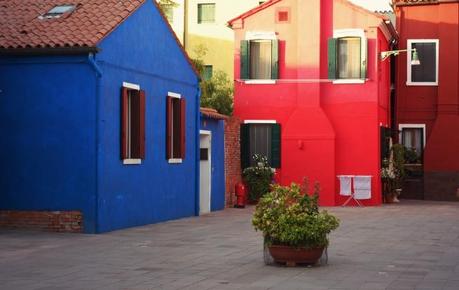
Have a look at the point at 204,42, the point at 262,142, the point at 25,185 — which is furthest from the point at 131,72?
the point at 204,42

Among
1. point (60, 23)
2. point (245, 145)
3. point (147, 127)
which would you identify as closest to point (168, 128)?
point (147, 127)

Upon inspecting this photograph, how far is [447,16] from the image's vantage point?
1281 inches

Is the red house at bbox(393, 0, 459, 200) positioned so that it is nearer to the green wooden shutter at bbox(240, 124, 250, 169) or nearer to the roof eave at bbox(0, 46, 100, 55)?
the green wooden shutter at bbox(240, 124, 250, 169)

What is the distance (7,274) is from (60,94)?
6666mm

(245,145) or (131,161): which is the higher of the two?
(245,145)

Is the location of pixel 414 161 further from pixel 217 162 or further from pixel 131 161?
pixel 131 161

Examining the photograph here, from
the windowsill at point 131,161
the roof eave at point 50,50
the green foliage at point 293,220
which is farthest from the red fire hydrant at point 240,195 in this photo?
the green foliage at point 293,220

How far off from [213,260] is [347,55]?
17254mm

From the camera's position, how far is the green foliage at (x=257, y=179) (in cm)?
2833

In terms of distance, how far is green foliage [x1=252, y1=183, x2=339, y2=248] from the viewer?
39.4 ft

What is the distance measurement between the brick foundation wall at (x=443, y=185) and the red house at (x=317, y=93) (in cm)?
419

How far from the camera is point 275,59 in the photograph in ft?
96.3

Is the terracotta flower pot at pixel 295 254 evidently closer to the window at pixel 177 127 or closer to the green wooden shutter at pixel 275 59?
the window at pixel 177 127

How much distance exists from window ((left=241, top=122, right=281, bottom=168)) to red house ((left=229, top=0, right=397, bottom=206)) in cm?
4
